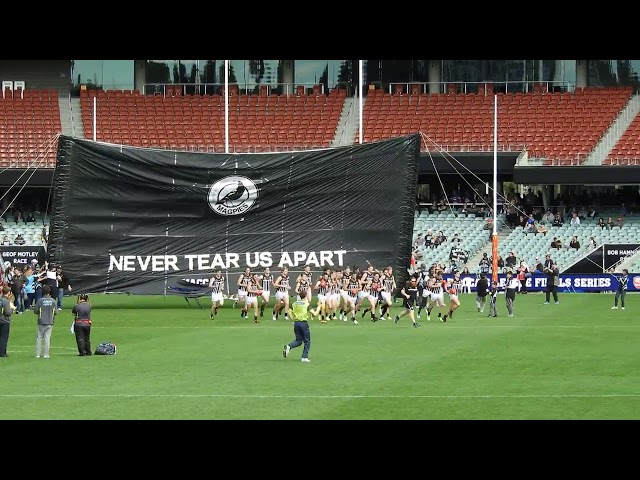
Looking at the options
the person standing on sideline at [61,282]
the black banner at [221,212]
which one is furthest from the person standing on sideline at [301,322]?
the person standing on sideline at [61,282]

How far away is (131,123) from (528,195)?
2195cm

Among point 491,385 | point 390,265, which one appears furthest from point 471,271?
point 491,385

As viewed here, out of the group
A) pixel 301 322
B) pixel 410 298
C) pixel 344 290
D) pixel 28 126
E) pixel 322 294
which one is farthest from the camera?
pixel 28 126

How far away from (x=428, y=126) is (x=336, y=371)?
41816 mm

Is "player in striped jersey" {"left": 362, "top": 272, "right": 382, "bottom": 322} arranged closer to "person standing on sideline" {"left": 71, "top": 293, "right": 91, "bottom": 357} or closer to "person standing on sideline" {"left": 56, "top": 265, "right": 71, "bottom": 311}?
"person standing on sideline" {"left": 56, "top": 265, "right": 71, "bottom": 311}

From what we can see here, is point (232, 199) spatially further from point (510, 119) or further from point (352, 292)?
point (510, 119)

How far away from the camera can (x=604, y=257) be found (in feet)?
186

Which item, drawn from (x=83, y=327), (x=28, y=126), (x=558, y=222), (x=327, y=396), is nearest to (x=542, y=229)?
(x=558, y=222)

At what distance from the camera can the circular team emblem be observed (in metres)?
44.6

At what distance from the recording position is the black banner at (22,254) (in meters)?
54.9

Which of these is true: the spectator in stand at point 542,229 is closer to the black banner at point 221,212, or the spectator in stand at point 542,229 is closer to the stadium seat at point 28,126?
the black banner at point 221,212

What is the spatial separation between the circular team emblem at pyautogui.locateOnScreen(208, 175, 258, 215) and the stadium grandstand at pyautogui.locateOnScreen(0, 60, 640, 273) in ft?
46.1

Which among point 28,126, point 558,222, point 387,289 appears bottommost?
point 387,289

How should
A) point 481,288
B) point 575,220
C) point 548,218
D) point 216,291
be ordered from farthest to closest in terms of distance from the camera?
1. point 548,218
2. point 575,220
3. point 481,288
4. point 216,291
